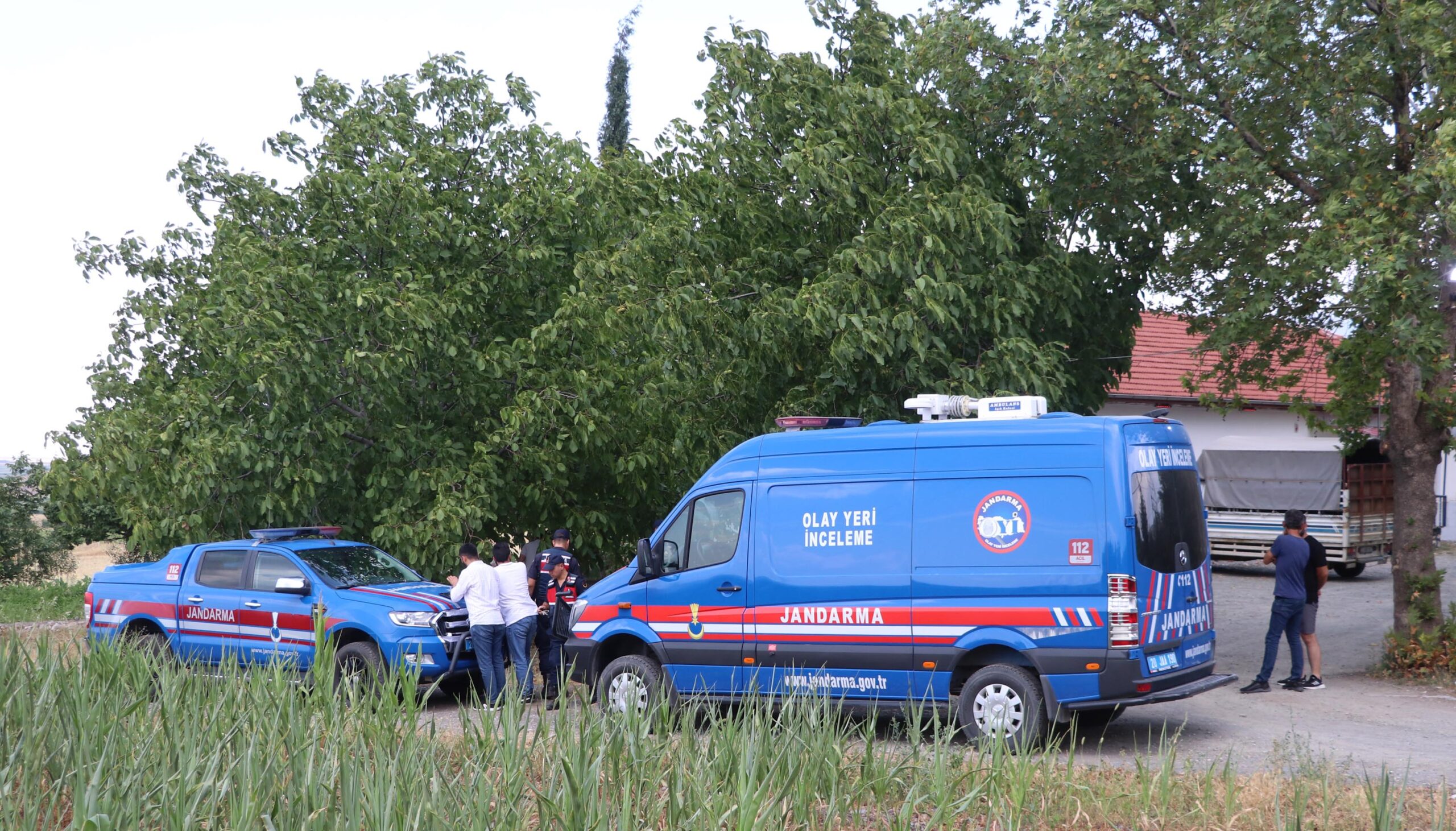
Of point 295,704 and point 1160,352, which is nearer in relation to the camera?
point 295,704

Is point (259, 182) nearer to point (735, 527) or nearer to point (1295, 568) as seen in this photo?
point (735, 527)

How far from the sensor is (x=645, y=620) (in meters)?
10.2

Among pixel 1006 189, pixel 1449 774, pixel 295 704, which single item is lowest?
pixel 1449 774

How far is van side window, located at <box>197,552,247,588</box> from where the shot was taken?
1231 centimetres

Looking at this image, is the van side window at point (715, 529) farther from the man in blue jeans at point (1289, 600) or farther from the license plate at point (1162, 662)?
the man in blue jeans at point (1289, 600)

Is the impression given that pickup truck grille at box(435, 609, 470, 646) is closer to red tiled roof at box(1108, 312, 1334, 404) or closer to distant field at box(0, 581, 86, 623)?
distant field at box(0, 581, 86, 623)

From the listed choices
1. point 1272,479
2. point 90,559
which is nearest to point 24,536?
point 90,559

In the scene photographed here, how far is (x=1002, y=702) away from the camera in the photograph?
28.1 ft

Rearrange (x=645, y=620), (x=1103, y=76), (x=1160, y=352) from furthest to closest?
(x=1160, y=352)
(x=1103, y=76)
(x=645, y=620)

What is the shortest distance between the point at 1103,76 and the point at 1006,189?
202 cm

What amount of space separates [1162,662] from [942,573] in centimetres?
156

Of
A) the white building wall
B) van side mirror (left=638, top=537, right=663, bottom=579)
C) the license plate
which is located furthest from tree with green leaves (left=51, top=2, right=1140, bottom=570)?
the white building wall

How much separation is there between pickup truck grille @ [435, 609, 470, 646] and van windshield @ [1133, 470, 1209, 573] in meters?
5.93

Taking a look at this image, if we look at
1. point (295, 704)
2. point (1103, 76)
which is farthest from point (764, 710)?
point (1103, 76)
